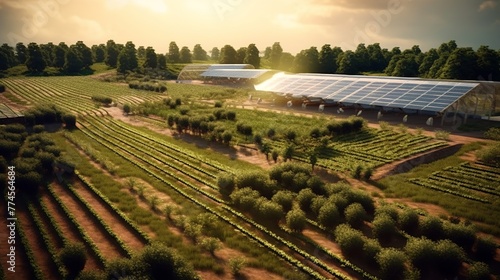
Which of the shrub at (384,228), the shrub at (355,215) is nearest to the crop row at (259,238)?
the shrub at (355,215)

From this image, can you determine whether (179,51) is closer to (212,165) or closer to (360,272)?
(212,165)

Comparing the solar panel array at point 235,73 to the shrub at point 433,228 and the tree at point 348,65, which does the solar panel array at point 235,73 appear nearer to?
the tree at point 348,65

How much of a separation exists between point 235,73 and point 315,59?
33.5 meters

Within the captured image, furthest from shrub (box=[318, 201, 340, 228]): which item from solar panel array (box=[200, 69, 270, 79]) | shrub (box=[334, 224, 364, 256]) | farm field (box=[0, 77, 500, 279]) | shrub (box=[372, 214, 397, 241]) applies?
solar panel array (box=[200, 69, 270, 79])

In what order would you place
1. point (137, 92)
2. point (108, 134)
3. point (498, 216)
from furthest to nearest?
point (137, 92) → point (108, 134) → point (498, 216)

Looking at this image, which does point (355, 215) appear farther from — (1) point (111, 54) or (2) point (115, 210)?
(1) point (111, 54)

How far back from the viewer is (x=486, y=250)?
65.3 feet

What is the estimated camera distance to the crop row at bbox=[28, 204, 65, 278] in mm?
19606

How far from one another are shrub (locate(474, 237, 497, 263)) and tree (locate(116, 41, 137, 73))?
14903cm

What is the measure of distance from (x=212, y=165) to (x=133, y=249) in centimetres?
1732

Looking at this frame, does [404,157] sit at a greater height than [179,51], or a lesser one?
lesser

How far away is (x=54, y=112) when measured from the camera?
57.1m

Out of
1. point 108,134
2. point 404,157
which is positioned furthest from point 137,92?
point 404,157

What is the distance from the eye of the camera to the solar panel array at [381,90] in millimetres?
51281
